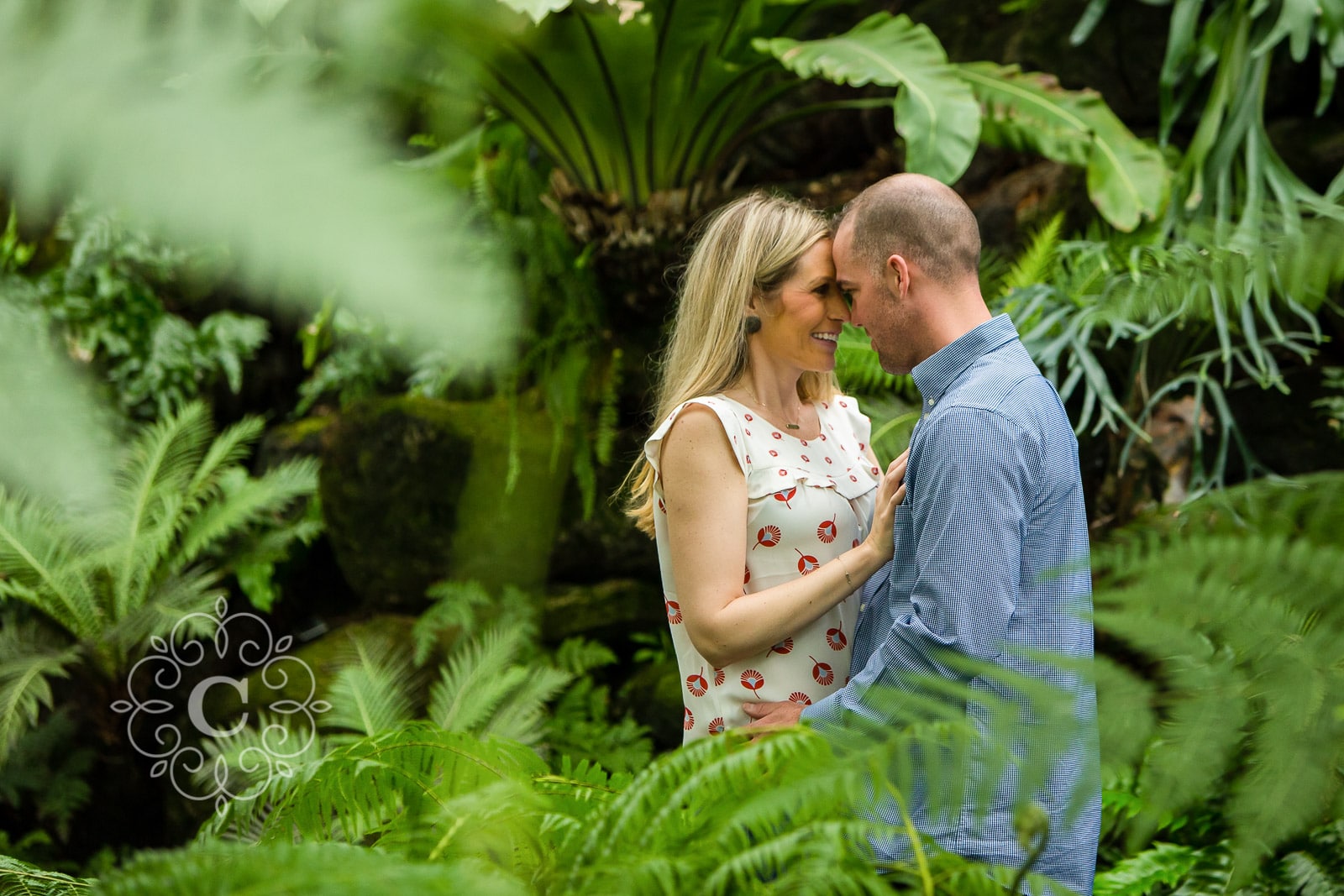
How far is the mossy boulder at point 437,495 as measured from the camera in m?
3.81

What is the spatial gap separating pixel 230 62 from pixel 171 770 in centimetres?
414

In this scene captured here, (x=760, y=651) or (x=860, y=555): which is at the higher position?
(x=860, y=555)

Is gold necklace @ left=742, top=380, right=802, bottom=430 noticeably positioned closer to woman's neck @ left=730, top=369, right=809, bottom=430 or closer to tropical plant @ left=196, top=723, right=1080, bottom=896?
woman's neck @ left=730, top=369, right=809, bottom=430

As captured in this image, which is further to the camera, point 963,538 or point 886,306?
point 886,306

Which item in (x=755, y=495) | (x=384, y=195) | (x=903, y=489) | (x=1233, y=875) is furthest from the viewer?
(x=755, y=495)

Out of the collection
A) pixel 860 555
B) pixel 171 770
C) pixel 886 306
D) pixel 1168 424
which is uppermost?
pixel 886 306

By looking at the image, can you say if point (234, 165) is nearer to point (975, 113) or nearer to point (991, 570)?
point (991, 570)

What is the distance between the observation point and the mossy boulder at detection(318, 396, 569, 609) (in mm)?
3811

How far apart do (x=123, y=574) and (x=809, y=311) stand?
314 centimetres

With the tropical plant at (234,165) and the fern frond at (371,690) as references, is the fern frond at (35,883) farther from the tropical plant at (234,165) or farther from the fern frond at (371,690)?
the fern frond at (371,690)

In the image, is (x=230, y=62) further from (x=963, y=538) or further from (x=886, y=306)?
(x=886, y=306)

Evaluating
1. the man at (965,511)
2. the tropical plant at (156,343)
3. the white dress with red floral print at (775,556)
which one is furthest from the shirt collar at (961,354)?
the tropical plant at (156,343)

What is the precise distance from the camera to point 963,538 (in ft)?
3.83

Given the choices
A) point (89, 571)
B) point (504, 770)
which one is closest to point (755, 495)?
point (504, 770)
